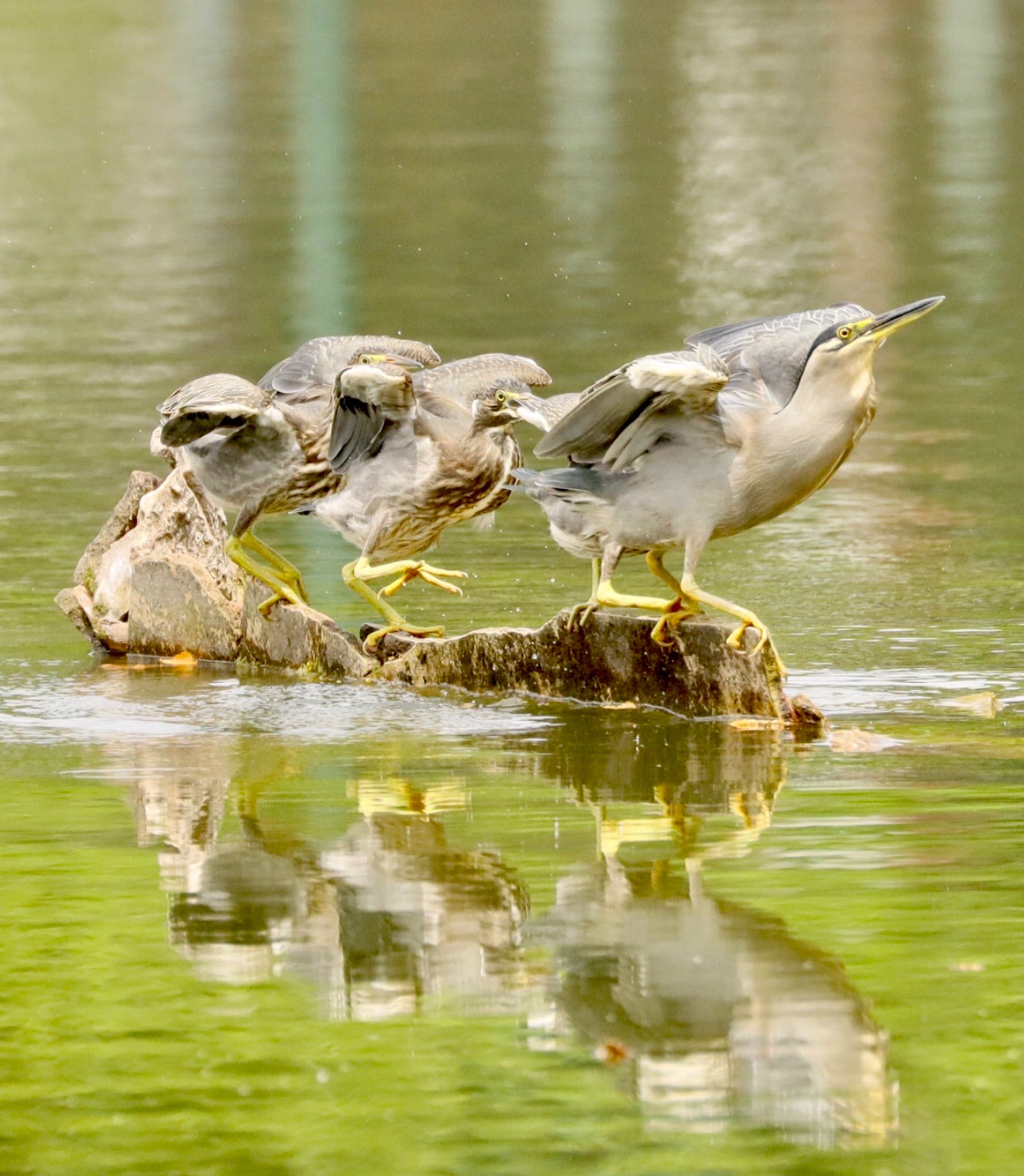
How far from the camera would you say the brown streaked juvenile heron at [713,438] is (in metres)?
8.45

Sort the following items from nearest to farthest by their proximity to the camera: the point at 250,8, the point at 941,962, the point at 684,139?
the point at 941,962, the point at 684,139, the point at 250,8

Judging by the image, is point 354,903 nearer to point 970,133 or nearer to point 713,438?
point 713,438

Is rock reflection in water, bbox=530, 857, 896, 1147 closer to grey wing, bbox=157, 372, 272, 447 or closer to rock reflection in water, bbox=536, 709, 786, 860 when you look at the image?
rock reflection in water, bbox=536, 709, 786, 860

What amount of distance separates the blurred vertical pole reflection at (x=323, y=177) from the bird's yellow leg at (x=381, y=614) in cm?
957

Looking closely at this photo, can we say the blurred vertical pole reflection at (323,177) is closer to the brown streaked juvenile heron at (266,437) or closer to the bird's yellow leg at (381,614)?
the brown streaked juvenile heron at (266,437)

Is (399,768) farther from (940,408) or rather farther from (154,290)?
(154,290)

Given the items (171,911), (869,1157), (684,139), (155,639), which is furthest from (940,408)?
(684,139)

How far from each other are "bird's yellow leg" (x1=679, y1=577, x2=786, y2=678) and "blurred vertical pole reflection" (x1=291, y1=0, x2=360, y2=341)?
11.0 metres

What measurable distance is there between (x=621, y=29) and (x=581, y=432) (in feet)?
153

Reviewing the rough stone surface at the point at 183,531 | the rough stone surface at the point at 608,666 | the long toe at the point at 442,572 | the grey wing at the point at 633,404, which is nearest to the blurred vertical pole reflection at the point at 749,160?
the long toe at the point at 442,572

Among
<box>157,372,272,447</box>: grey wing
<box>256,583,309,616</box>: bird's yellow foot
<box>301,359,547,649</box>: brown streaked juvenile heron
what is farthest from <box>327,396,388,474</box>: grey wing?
<box>256,583,309,616</box>: bird's yellow foot

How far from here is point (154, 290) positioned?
2272cm

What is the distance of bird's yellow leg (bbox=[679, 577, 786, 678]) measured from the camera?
873cm

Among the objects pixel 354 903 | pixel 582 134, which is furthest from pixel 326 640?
pixel 582 134
